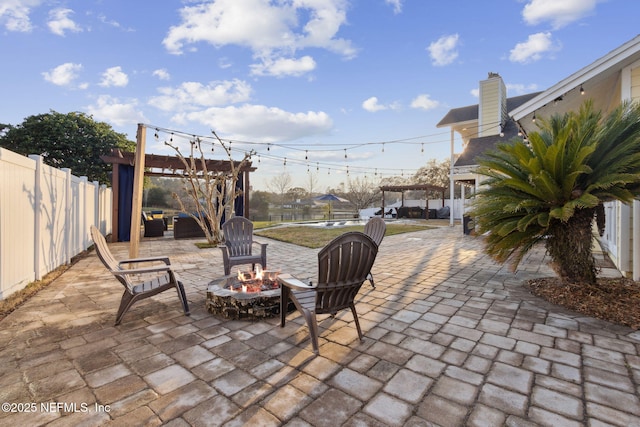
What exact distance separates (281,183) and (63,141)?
19.0 metres

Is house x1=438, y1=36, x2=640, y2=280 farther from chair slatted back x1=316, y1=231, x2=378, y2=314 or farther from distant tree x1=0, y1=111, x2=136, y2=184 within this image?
distant tree x1=0, y1=111, x2=136, y2=184

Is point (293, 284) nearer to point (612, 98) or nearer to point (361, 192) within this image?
point (612, 98)

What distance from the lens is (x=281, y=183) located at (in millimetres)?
30828

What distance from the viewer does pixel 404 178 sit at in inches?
1250

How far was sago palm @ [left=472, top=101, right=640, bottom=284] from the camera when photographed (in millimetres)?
3121

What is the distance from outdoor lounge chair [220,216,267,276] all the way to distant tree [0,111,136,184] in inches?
498

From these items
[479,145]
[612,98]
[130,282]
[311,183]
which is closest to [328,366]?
[130,282]

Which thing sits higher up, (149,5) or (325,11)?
(325,11)

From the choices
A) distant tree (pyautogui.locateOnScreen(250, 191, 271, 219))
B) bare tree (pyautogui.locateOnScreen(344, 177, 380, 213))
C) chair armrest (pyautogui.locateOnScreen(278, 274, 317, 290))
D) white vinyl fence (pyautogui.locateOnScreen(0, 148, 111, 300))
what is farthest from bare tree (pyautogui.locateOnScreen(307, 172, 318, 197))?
chair armrest (pyautogui.locateOnScreen(278, 274, 317, 290))

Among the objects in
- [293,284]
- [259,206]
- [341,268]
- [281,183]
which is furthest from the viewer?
[281,183]

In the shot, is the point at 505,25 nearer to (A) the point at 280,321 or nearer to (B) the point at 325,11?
(B) the point at 325,11

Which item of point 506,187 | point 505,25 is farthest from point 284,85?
point 506,187

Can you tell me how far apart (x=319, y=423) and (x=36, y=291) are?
4358 mm

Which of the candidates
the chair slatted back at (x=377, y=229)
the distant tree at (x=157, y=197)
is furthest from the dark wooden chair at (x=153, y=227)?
the distant tree at (x=157, y=197)
